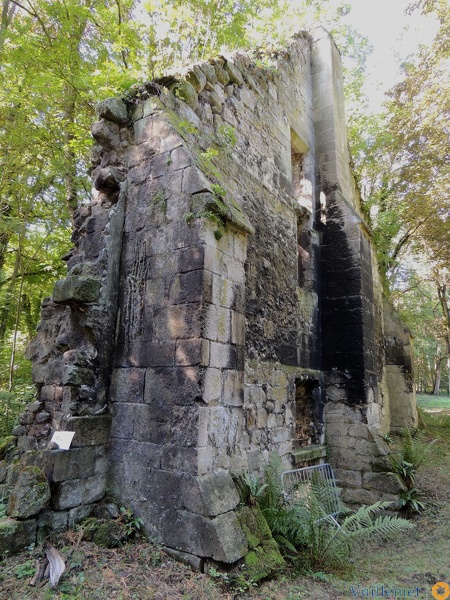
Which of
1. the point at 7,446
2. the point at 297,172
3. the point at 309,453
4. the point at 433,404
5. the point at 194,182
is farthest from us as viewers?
the point at 433,404

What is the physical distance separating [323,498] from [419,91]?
1325 cm

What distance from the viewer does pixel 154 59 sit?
18.9 ft

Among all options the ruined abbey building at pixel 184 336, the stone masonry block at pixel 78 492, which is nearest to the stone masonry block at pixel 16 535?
the ruined abbey building at pixel 184 336

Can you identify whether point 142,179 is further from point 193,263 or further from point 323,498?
point 323,498

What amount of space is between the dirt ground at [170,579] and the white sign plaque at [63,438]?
74cm

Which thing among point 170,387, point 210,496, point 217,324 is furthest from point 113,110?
point 210,496

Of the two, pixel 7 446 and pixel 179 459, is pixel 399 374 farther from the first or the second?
pixel 7 446

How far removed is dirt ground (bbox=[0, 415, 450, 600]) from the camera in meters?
2.98

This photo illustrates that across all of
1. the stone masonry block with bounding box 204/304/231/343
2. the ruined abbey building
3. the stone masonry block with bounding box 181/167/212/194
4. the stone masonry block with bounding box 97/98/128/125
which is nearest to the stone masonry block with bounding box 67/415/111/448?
the ruined abbey building

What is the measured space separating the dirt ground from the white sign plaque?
74 cm

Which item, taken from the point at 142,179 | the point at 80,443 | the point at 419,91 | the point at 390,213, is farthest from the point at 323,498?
the point at 419,91

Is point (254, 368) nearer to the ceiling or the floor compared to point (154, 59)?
nearer to the floor

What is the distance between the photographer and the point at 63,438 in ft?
12.4

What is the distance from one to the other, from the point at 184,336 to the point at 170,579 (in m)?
1.98
